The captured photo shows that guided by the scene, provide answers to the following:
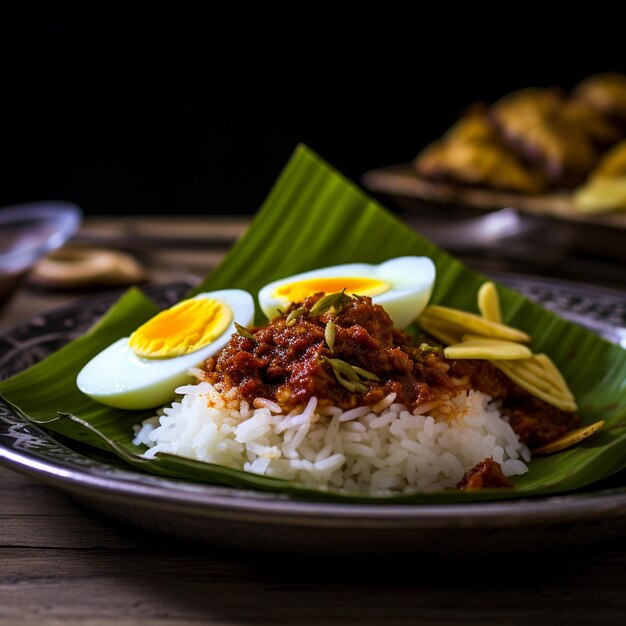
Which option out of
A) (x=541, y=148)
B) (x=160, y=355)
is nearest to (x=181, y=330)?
(x=160, y=355)

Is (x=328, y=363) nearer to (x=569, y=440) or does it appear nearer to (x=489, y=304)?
(x=569, y=440)

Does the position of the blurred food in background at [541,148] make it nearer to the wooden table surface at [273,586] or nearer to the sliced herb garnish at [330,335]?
the sliced herb garnish at [330,335]

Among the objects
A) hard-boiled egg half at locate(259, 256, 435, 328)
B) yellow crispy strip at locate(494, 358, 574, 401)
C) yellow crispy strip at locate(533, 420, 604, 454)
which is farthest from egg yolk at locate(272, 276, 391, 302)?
yellow crispy strip at locate(533, 420, 604, 454)

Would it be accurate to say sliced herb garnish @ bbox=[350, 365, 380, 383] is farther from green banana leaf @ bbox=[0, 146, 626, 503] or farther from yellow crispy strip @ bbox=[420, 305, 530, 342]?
yellow crispy strip @ bbox=[420, 305, 530, 342]

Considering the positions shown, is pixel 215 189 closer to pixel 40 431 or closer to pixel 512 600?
pixel 40 431

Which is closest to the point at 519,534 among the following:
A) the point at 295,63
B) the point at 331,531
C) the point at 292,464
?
the point at 331,531

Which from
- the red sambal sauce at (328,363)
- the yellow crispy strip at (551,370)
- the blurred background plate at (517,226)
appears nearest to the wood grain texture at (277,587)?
the red sambal sauce at (328,363)
